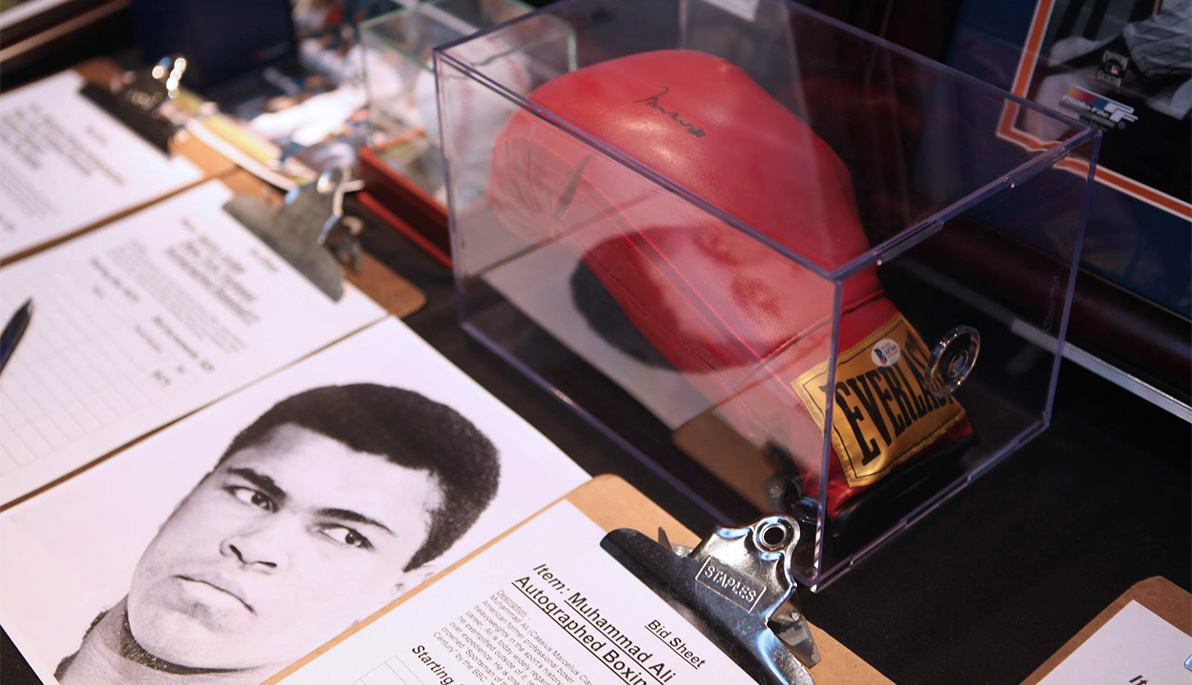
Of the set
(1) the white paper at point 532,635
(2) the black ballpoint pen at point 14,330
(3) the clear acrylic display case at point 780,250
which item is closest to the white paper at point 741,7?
(3) the clear acrylic display case at point 780,250

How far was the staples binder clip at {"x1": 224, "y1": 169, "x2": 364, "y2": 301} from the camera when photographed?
2.56 ft

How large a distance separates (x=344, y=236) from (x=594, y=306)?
0.76 feet

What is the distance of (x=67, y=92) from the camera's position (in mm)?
979

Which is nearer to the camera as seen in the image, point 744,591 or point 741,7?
point 744,591

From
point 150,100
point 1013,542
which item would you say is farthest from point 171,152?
point 1013,542

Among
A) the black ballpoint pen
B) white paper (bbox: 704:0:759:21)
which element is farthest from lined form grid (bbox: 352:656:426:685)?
white paper (bbox: 704:0:759:21)

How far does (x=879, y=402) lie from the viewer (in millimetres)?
561

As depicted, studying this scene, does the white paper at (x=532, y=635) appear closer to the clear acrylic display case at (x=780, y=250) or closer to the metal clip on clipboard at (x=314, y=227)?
the clear acrylic display case at (x=780, y=250)

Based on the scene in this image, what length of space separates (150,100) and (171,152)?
0.19ft

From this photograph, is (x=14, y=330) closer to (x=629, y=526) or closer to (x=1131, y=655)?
(x=629, y=526)

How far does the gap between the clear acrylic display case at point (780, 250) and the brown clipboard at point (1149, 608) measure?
0.34 feet

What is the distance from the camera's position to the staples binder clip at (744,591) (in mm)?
515

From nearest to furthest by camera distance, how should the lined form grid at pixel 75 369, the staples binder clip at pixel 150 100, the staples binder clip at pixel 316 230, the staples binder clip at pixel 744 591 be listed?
the staples binder clip at pixel 744 591 < the lined form grid at pixel 75 369 < the staples binder clip at pixel 316 230 < the staples binder clip at pixel 150 100

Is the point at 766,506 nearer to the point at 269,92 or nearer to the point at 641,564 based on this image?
the point at 641,564
